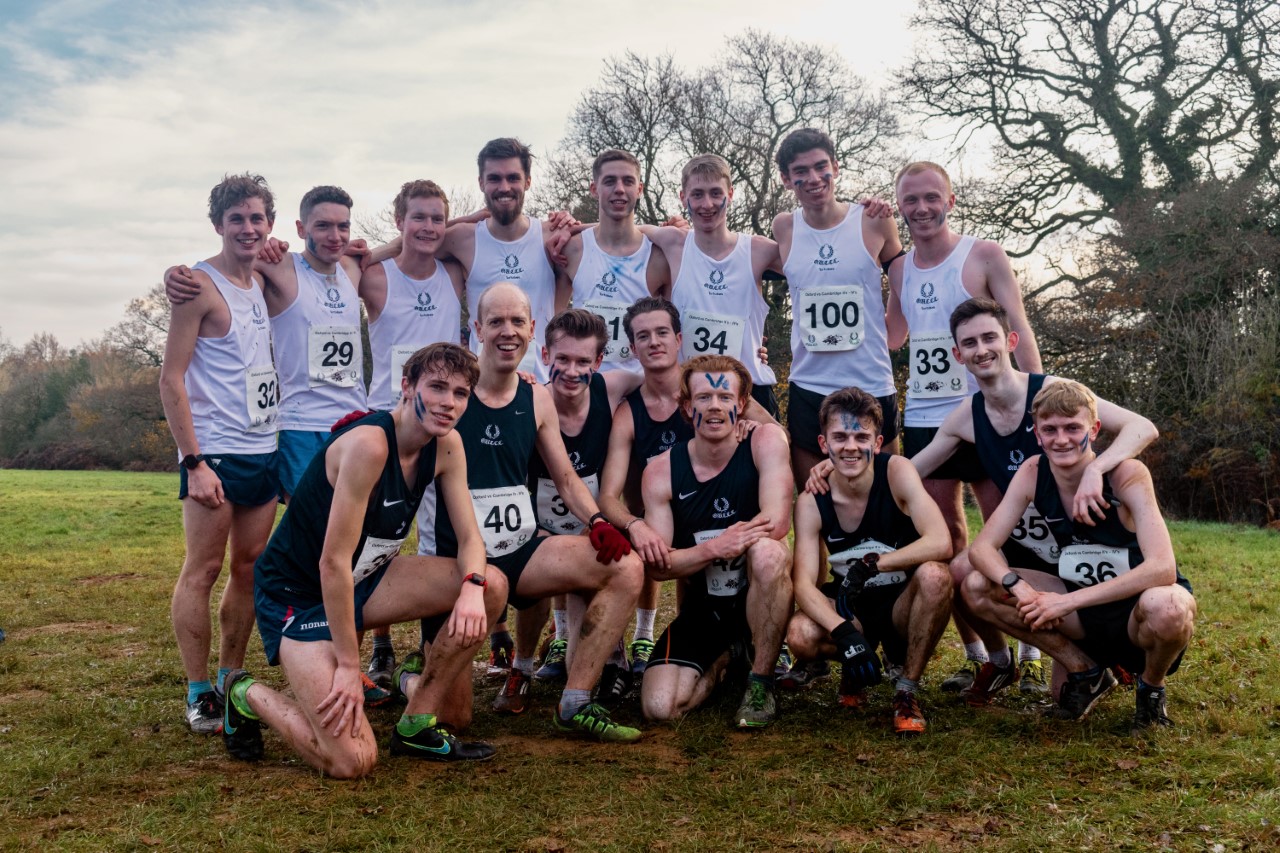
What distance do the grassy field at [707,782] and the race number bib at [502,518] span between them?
2.78ft

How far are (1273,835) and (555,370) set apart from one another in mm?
3479

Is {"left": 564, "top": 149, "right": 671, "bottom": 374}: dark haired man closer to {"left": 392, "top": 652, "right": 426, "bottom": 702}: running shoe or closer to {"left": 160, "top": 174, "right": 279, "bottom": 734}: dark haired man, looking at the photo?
{"left": 160, "top": 174, "right": 279, "bottom": 734}: dark haired man

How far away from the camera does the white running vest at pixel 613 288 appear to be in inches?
223

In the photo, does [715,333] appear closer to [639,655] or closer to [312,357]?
[639,655]

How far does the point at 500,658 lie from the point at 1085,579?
316cm

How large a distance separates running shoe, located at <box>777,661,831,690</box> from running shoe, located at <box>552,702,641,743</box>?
109 cm

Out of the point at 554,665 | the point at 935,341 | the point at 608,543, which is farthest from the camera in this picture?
the point at 554,665

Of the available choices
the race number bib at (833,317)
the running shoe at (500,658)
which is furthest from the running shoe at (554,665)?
the race number bib at (833,317)

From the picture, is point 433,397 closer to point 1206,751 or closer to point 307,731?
point 307,731

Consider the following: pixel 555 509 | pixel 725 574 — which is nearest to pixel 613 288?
pixel 555 509

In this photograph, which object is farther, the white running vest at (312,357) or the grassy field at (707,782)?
the white running vest at (312,357)

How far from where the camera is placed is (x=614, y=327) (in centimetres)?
568

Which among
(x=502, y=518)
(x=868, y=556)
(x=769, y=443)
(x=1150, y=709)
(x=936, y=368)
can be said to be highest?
(x=936, y=368)

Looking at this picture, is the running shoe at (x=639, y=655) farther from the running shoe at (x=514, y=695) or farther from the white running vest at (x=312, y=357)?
the white running vest at (x=312, y=357)
